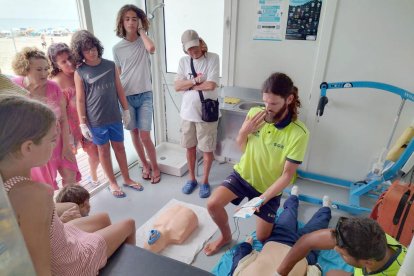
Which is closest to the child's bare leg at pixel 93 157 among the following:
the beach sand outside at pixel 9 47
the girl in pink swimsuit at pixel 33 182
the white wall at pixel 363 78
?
the beach sand outside at pixel 9 47

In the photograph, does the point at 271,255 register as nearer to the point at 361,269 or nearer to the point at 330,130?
the point at 361,269

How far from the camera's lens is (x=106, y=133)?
2279mm

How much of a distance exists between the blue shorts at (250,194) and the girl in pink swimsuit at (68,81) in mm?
1322

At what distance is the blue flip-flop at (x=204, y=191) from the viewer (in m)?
2.52

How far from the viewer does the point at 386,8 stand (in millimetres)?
2096

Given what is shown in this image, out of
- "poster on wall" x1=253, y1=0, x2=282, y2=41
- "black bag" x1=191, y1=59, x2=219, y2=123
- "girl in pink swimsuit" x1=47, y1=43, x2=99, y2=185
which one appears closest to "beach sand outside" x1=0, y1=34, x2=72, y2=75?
"girl in pink swimsuit" x1=47, y1=43, x2=99, y2=185

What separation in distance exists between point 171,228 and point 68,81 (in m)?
1.37

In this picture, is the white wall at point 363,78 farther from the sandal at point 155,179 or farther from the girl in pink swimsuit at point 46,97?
the girl in pink swimsuit at point 46,97

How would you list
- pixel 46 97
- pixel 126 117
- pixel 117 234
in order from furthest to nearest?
pixel 126 117 → pixel 46 97 → pixel 117 234

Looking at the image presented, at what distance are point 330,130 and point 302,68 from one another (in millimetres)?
632

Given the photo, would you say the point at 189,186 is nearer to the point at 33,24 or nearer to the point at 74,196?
the point at 74,196

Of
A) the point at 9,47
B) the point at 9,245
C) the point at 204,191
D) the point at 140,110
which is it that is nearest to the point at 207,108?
the point at 140,110

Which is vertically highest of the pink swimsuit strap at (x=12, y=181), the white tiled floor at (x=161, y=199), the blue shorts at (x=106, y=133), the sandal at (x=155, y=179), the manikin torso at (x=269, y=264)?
the pink swimsuit strap at (x=12, y=181)

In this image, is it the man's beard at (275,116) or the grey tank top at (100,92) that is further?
the grey tank top at (100,92)
